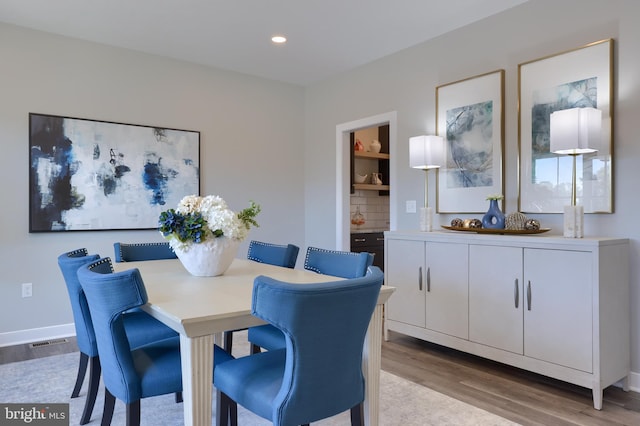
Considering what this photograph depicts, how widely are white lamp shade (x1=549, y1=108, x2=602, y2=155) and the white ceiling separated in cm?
107

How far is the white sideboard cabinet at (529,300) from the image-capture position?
2455mm

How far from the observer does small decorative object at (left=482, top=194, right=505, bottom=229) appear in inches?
120

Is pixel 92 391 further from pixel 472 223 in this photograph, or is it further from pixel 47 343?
pixel 472 223

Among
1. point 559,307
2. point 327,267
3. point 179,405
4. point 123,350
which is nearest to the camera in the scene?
point 123,350

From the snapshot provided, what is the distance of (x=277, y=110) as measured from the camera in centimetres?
516

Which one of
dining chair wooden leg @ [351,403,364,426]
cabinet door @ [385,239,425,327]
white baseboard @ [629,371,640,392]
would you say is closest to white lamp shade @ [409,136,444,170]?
cabinet door @ [385,239,425,327]

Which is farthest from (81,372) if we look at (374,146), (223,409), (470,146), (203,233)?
(374,146)

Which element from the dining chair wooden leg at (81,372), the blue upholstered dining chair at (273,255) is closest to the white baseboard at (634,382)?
the blue upholstered dining chair at (273,255)

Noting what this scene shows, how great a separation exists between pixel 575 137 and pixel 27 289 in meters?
4.23

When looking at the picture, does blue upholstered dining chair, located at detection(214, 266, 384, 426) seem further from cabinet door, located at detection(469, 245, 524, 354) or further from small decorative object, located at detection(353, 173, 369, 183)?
small decorative object, located at detection(353, 173, 369, 183)

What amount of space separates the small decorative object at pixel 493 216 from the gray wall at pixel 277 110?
22cm

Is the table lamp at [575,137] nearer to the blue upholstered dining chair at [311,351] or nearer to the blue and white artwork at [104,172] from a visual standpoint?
the blue upholstered dining chair at [311,351]

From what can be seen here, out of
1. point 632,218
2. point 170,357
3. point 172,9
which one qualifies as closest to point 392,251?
point 632,218

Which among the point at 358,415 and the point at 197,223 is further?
the point at 197,223
